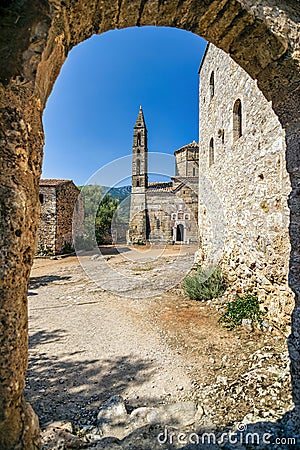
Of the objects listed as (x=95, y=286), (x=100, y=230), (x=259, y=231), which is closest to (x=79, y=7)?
(x=259, y=231)

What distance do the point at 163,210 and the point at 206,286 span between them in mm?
15871

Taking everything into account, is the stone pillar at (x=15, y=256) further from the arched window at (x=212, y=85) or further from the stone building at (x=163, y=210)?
the stone building at (x=163, y=210)

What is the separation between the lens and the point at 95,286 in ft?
26.1

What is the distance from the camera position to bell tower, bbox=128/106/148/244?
22.2 m

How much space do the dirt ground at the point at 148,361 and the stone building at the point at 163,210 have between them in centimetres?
1556

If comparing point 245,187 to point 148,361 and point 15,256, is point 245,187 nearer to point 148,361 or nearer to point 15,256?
point 148,361

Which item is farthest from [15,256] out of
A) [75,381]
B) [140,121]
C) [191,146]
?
[191,146]

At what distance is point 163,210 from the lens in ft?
71.8

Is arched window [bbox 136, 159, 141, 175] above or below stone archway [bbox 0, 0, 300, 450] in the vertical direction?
above

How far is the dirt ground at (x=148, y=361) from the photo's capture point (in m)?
2.73

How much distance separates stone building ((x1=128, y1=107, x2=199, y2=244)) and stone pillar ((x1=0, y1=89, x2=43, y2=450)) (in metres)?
19.7

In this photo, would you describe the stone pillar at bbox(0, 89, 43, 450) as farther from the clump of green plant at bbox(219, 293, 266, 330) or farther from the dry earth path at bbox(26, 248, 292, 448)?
the clump of green plant at bbox(219, 293, 266, 330)

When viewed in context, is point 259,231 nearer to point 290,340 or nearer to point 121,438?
point 290,340

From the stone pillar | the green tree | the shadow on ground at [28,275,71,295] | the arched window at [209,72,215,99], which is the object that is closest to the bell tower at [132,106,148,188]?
the green tree
